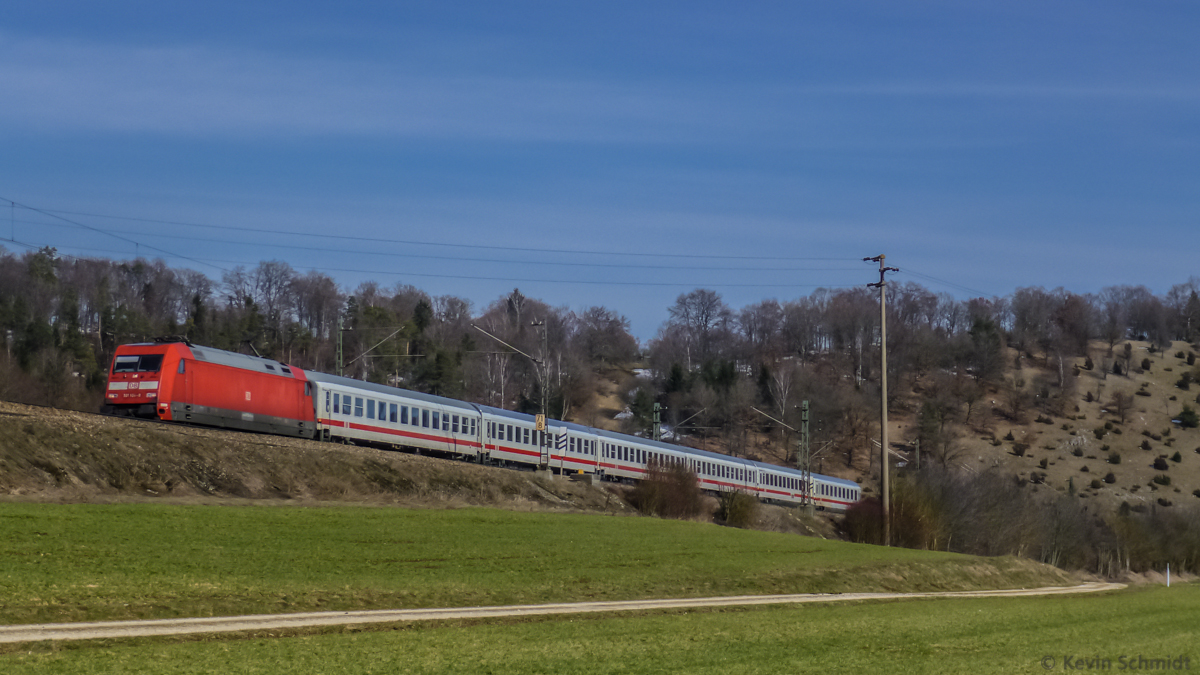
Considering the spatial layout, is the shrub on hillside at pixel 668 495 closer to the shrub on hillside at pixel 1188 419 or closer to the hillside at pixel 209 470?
the hillside at pixel 209 470

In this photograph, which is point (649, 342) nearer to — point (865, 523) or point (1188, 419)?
point (1188, 419)

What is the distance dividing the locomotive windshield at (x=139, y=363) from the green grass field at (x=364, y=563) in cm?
881

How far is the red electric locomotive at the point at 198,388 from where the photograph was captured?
1463 inches

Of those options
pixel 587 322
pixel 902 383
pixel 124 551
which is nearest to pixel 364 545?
pixel 124 551

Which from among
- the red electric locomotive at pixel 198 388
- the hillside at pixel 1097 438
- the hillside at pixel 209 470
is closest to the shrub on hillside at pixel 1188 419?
the hillside at pixel 1097 438

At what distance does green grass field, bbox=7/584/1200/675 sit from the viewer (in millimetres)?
13922

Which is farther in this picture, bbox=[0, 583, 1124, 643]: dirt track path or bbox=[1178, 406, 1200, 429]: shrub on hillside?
bbox=[1178, 406, 1200, 429]: shrub on hillside

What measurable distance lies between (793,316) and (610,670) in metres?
169

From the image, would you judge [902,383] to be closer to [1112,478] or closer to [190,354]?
[1112,478]

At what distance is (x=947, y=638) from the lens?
20.5 m

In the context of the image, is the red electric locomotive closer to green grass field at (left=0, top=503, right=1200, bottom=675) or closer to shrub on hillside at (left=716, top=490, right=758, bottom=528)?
green grass field at (left=0, top=503, right=1200, bottom=675)

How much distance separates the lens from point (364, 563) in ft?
82.6

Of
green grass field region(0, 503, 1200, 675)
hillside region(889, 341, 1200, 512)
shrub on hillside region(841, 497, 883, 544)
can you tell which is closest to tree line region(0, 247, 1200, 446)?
hillside region(889, 341, 1200, 512)

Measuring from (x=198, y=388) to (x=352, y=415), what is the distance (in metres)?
9.64
